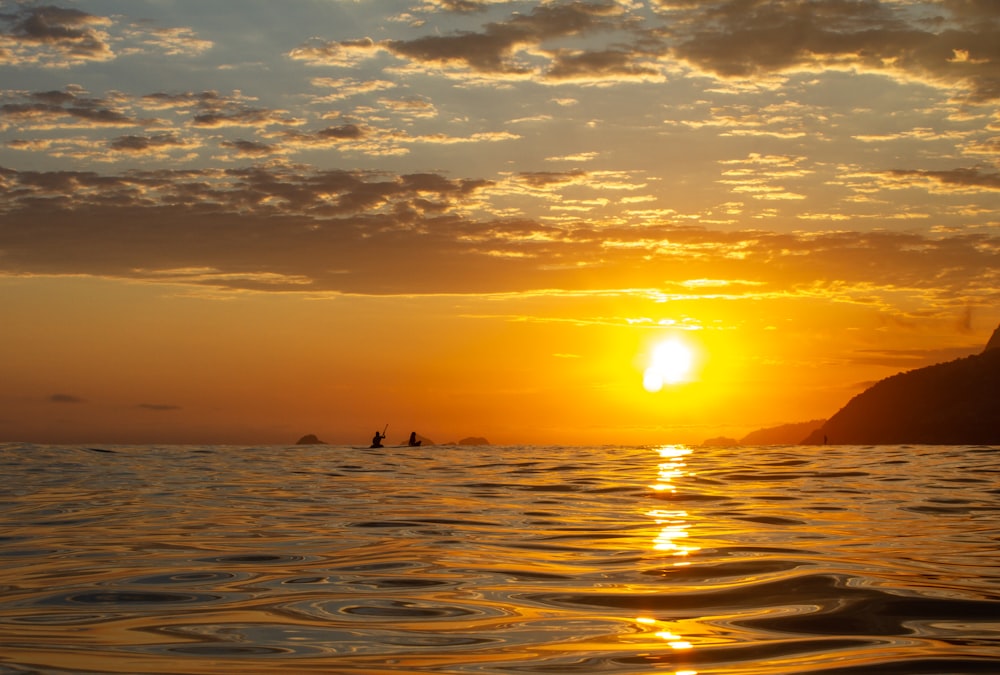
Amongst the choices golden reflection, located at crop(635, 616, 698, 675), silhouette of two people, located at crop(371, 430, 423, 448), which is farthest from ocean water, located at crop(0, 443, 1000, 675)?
silhouette of two people, located at crop(371, 430, 423, 448)

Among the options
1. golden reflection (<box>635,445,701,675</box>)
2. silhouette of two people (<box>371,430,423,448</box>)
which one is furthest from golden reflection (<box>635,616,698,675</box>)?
silhouette of two people (<box>371,430,423,448</box>)

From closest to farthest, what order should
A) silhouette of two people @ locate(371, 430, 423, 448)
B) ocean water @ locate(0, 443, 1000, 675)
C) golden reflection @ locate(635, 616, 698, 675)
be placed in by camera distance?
ocean water @ locate(0, 443, 1000, 675)
golden reflection @ locate(635, 616, 698, 675)
silhouette of two people @ locate(371, 430, 423, 448)

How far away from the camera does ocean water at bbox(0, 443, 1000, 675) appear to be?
714 cm

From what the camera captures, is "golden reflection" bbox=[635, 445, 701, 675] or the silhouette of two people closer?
"golden reflection" bbox=[635, 445, 701, 675]

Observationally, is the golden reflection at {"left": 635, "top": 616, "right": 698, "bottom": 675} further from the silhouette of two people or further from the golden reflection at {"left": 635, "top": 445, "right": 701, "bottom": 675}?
the silhouette of two people

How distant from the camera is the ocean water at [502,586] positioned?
7141 millimetres

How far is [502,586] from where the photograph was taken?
10.4 m

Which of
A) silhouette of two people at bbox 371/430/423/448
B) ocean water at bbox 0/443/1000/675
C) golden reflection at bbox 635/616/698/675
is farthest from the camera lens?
silhouette of two people at bbox 371/430/423/448

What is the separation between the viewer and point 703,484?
2781cm

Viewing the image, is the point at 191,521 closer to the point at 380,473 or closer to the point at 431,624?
the point at 431,624

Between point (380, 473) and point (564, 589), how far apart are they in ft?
90.1

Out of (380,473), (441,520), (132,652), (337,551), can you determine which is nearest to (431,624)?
(132,652)

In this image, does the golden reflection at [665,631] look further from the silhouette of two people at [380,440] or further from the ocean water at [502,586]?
the silhouette of two people at [380,440]

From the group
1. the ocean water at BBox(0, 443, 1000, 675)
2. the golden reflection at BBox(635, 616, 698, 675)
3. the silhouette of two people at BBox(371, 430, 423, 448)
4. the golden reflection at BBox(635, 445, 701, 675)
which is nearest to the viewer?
the ocean water at BBox(0, 443, 1000, 675)
